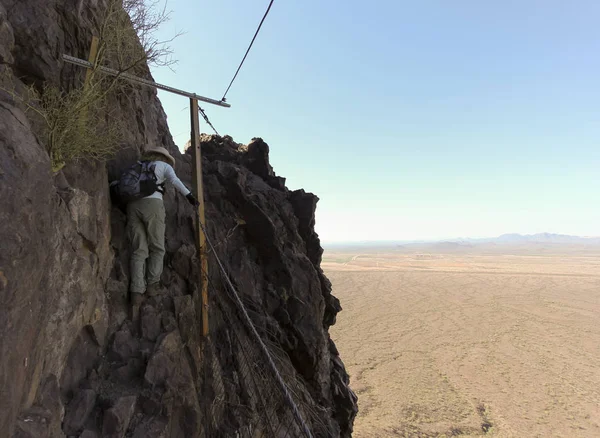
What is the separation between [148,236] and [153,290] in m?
0.77

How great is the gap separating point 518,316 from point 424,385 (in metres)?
20.3

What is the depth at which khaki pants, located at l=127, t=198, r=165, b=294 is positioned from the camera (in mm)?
4359

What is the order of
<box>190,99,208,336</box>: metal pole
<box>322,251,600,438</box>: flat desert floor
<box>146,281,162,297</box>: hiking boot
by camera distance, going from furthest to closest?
1. <box>322,251,600,438</box>: flat desert floor
2. <box>190,99,208,336</box>: metal pole
3. <box>146,281,162,297</box>: hiking boot

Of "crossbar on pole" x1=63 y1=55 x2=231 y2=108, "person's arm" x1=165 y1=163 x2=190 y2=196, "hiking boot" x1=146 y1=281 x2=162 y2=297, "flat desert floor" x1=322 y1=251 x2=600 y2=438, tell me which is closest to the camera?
"crossbar on pole" x1=63 y1=55 x2=231 y2=108

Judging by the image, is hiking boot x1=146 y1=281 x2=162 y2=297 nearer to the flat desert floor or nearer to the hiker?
the hiker

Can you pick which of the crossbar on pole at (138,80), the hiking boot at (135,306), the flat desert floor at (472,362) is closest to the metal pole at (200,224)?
the crossbar on pole at (138,80)

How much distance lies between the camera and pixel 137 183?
14.4 ft

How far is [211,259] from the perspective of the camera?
634 centimetres

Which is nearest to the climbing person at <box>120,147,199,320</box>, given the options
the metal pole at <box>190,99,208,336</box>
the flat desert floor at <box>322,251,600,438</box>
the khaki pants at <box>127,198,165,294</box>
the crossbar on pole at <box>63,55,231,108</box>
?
the khaki pants at <box>127,198,165,294</box>

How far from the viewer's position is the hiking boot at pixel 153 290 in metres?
4.51

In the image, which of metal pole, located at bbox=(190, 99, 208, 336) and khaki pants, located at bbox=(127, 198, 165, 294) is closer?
khaki pants, located at bbox=(127, 198, 165, 294)

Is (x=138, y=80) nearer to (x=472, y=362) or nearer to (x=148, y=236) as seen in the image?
(x=148, y=236)

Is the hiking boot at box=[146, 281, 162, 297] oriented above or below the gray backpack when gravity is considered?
below

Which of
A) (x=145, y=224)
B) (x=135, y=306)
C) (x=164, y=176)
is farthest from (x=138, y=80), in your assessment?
(x=135, y=306)
